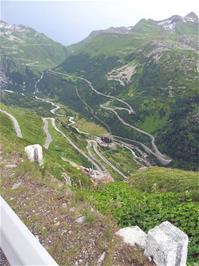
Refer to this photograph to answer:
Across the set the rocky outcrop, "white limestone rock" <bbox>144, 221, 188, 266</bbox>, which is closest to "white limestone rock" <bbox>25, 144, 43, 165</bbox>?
the rocky outcrop

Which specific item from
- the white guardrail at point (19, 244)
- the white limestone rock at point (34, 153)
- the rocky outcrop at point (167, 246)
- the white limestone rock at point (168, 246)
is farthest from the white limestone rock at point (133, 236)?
the white limestone rock at point (34, 153)

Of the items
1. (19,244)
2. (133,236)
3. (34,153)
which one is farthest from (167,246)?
(34,153)

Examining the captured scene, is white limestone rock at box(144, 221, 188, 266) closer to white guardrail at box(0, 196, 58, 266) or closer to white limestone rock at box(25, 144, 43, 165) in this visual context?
white guardrail at box(0, 196, 58, 266)

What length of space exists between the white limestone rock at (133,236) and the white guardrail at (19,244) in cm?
445

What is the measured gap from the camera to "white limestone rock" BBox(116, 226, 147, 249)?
35.0 feet

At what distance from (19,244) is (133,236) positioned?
530 cm

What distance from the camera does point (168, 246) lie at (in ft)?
30.9

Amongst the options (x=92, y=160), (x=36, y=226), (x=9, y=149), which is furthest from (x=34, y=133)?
(x=36, y=226)

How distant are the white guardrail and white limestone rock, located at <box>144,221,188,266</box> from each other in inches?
165

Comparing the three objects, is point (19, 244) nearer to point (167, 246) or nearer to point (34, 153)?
point (167, 246)

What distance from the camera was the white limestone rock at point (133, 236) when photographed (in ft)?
35.0

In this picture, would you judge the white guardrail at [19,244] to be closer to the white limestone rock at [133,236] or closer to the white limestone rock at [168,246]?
the white limestone rock at [168,246]

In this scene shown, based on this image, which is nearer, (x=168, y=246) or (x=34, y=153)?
(x=168, y=246)

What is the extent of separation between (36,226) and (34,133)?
142669mm
